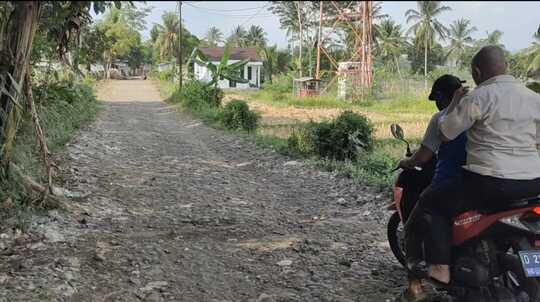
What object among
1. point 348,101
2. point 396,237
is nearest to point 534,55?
point 348,101

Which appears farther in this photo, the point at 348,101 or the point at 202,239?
the point at 348,101

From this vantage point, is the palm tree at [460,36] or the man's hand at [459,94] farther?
the palm tree at [460,36]

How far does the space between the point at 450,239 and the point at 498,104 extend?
0.86m

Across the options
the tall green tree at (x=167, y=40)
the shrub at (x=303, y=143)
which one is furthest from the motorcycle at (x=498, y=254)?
the tall green tree at (x=167, y=40)

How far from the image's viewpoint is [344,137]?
936 centimetres

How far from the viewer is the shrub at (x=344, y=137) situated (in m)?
9.34

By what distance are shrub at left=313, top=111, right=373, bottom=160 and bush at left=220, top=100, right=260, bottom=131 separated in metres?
5.72

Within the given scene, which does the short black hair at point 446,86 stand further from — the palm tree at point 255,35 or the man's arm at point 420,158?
the palm tree at point 255,35


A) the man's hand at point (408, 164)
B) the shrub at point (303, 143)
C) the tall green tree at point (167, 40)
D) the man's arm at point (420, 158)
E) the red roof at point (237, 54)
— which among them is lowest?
the shrub at point (303, 143)

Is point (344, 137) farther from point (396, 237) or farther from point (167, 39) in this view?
point (167, 39)

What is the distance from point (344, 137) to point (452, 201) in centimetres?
600

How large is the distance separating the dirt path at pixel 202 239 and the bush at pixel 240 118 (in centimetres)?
593

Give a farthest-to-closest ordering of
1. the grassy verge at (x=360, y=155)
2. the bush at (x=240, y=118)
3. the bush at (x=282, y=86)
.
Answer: the bush at (x=282, y=86) < the bush at (x=240, y=118) < the grassy verge at (x=360, y=155)

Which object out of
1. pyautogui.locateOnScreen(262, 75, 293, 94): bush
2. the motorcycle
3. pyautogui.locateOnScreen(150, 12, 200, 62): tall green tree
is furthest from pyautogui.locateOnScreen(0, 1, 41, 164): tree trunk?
pyautogui.locateOnScreen(150, 12, 200, 62): tall green tree
